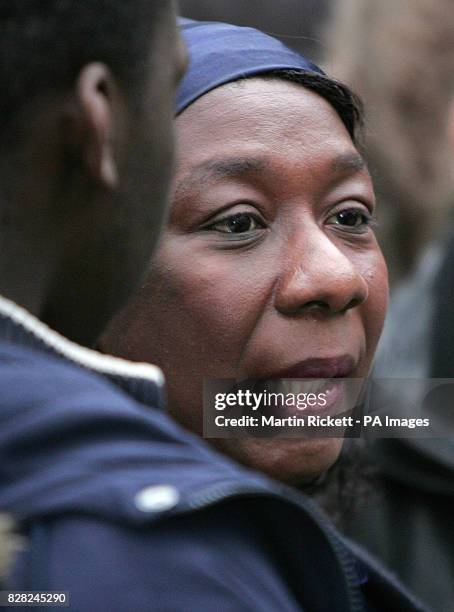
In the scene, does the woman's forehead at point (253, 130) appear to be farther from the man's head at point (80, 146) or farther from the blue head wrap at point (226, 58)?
the man's head at point (80, 146)

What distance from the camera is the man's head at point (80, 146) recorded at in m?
1.36

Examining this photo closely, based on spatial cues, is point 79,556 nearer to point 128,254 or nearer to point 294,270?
point 128,254

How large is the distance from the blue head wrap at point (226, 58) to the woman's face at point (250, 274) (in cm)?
3

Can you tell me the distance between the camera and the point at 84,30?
1391 mm

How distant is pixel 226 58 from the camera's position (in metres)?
2.33

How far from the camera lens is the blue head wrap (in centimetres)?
229

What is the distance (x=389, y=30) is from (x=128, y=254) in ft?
9.34

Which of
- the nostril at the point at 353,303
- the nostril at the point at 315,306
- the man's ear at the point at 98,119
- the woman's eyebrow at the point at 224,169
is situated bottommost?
the nostril at the point at 353,303

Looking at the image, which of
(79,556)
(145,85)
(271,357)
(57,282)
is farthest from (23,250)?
(271,357)

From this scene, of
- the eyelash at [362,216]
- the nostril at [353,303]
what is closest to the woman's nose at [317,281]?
the nostril at [353,303]

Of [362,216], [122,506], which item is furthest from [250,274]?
[122,506]

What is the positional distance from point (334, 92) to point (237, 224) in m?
0.35

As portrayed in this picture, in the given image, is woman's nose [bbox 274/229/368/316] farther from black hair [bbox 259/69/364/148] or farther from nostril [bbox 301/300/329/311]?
black hair [bbox 259/69/364/148]

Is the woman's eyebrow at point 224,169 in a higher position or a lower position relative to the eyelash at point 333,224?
higher
